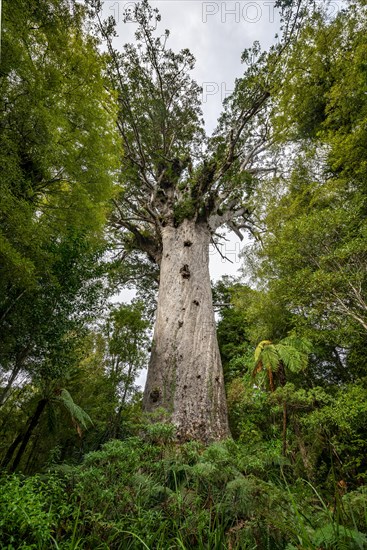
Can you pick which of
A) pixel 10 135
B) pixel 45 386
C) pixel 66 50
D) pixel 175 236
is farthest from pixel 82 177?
pixel 45 386

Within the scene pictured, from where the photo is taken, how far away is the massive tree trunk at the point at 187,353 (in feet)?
14.6

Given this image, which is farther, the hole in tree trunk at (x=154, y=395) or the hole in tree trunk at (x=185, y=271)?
the hole in tree trunk at (x=185, y=271)

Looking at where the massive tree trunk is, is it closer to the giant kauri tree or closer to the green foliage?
the giant kauri tree

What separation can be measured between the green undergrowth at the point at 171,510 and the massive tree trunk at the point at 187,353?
1.66m

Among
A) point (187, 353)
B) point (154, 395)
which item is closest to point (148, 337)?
point (187, 353)

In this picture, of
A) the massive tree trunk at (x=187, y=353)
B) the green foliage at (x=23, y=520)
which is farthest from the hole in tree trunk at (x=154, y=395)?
the green foliage at (x=23, y=520)

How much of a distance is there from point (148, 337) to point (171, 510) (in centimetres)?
554

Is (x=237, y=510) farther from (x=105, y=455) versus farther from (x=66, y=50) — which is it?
(x=66, y=50)

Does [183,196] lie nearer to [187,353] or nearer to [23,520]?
[187,353]

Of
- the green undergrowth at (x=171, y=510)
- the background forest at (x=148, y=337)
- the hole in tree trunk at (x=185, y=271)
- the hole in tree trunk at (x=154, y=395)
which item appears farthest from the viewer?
the hole in tree trunk at (x=185, y=271)

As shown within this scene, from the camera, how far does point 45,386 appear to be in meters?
5.77

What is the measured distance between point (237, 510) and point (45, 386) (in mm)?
4987

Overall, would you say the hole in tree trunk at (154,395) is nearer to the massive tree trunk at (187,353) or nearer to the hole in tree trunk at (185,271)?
the massive tree trunk at (187,353)

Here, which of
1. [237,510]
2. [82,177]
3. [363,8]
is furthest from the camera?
[363,8]
